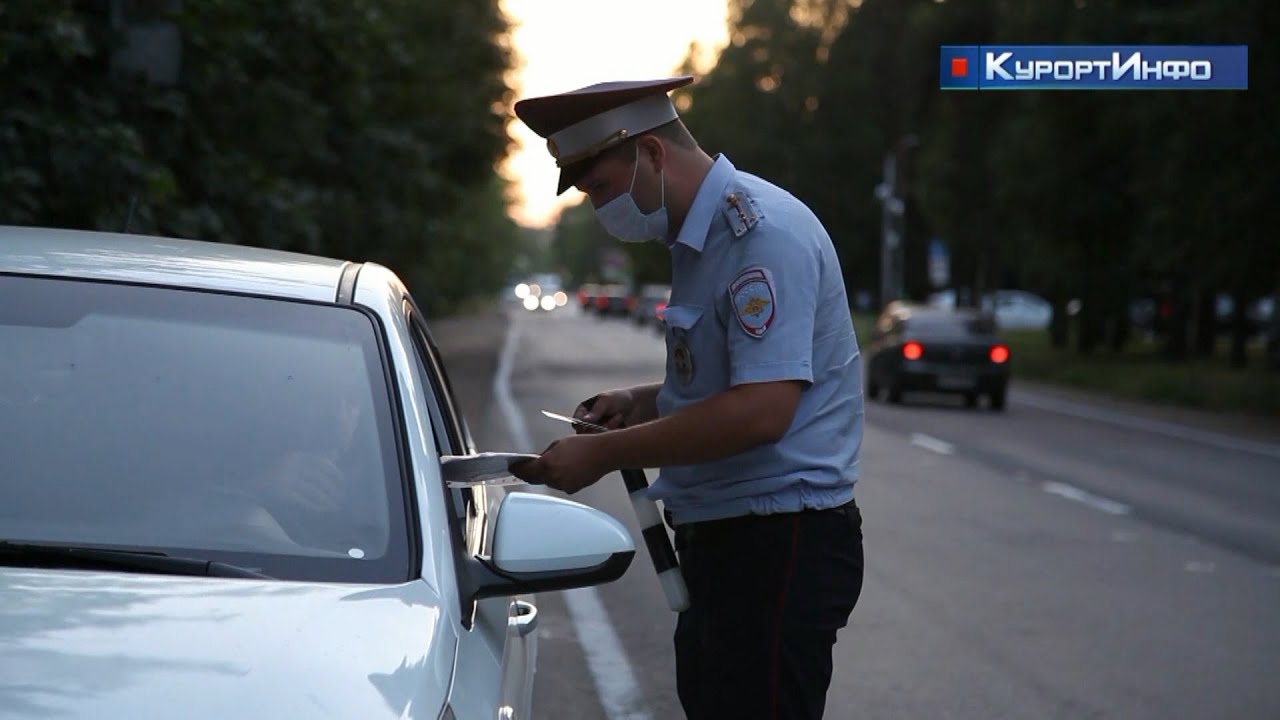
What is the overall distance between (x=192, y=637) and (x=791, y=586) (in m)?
1.13

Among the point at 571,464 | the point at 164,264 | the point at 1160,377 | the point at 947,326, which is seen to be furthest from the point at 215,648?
the point at 1160,377

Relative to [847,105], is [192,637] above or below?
below

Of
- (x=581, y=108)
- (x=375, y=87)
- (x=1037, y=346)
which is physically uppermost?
(x=375, y=87)

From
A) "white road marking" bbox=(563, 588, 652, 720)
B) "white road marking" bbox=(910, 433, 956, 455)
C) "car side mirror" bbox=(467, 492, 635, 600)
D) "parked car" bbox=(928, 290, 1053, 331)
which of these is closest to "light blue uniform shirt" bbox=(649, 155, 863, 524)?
"car side mirror" bbox=(467, 492, 635, 600)

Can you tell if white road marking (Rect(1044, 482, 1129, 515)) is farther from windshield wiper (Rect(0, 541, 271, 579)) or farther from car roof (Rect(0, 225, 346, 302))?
windshield wiper (Rect(0, 541, 271, 579))

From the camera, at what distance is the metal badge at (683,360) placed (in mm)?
3678

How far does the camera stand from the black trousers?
3.53 metres

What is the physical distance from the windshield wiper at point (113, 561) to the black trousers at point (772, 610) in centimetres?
85

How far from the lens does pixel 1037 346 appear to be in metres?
54.6

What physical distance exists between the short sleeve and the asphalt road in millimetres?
3733

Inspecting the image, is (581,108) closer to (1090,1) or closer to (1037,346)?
(1090,1)

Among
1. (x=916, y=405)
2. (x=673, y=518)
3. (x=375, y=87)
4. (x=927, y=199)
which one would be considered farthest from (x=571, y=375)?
(x=673, y=518)

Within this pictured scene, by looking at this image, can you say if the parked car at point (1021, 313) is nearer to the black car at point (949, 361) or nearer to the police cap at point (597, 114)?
the black car at point (949, 361)

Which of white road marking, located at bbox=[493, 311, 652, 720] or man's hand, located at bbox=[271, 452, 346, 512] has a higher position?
man's hand, located at bbox=[271, 452, 346, 512]
